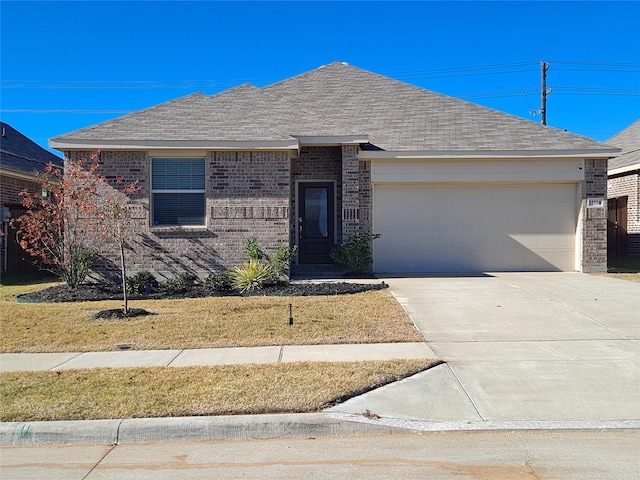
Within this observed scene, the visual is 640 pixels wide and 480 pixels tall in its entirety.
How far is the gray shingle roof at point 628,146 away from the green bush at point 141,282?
15.0 metres

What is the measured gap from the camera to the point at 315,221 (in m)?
14.0

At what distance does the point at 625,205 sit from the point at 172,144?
1487 cm

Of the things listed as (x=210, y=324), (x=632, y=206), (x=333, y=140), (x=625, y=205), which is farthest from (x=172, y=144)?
(x=625, y=205)

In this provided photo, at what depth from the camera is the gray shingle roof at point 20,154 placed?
51.2ft

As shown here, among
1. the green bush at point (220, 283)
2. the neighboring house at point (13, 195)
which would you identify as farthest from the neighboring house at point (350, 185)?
the neighboring house at point (13, 195)

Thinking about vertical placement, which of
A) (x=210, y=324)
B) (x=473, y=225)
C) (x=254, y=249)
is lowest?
(x=210, y=324)

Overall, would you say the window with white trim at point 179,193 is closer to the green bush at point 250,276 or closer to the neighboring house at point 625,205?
the green bush at point 250,276

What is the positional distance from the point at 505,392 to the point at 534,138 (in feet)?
34.2

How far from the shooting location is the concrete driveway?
4859 mm

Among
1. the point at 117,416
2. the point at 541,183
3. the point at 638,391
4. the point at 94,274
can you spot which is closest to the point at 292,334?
the point at 117,416

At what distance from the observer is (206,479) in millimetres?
3748

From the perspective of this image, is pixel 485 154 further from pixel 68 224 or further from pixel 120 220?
pixel 68 224

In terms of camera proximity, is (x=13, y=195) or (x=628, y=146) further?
(x=628, y=146)

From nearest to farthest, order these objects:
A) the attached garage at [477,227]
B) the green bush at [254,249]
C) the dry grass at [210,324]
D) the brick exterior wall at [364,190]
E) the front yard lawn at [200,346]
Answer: the front yard lawn at [200,346] → the dry grass at [210,324] → the green bush at [254,249] → the brick exterior wall at [364,190] → the attached garage at [477,227]
